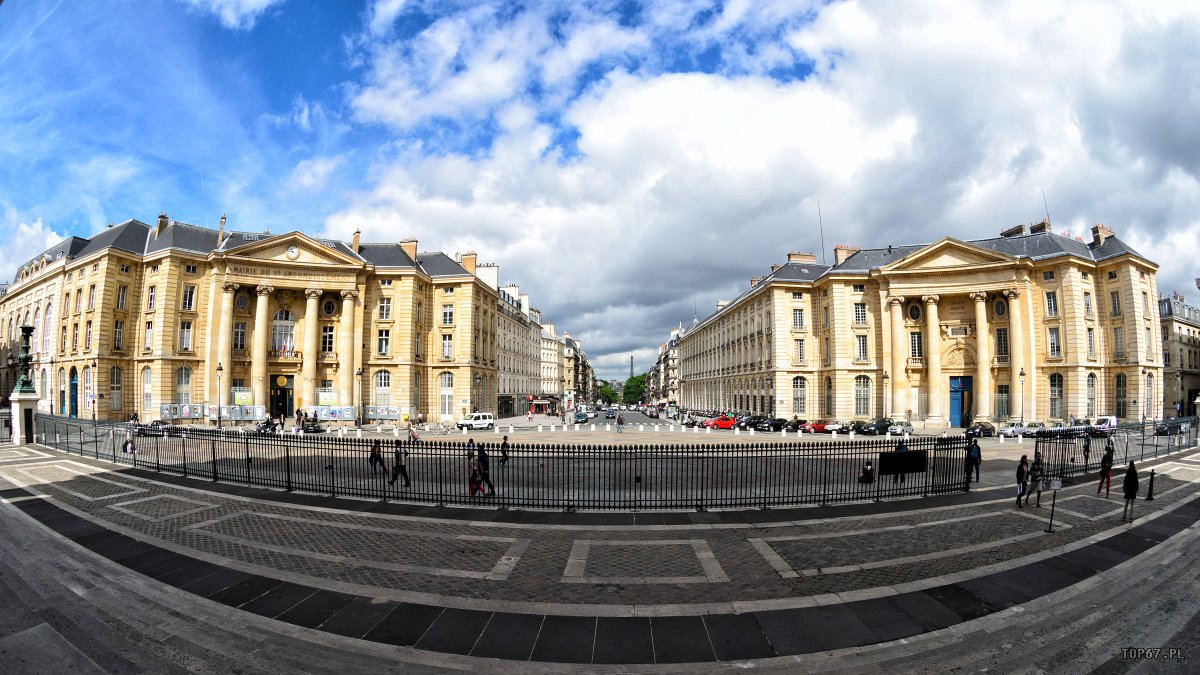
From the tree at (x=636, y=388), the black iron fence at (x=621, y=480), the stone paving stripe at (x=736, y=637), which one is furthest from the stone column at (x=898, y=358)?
the tree at (x=636, y=388)

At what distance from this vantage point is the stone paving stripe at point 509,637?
19.1 ft

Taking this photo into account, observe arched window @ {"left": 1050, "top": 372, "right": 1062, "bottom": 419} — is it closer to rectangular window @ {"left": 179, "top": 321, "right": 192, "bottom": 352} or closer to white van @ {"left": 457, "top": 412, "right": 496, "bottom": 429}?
white van @ {"left": 457, "top": 412, "right": 496, "bottom": 429}

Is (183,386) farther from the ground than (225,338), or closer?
closer

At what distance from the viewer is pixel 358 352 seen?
4494cm

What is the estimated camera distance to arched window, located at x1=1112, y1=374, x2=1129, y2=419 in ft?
131

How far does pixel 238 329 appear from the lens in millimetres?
43969

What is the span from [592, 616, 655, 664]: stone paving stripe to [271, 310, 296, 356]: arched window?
4755cm

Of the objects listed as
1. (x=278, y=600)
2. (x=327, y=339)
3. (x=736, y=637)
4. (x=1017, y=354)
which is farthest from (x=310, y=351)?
(x=1017, y=354)

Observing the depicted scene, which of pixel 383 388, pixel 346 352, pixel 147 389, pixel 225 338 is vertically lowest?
pixel 383 388

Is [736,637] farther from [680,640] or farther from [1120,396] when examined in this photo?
[1120,396]

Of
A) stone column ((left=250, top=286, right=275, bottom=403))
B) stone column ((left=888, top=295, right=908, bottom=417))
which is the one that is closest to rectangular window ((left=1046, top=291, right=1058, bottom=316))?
stone column ((left=888, top=295, right=908, bottom=417))

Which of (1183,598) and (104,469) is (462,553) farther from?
(104,469)

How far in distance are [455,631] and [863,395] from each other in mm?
48919

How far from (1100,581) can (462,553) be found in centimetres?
1086
